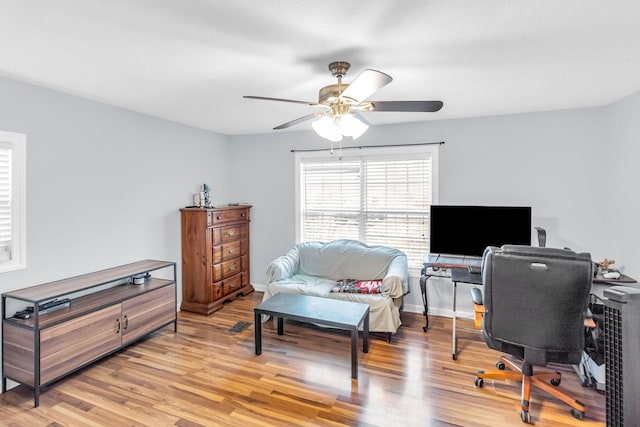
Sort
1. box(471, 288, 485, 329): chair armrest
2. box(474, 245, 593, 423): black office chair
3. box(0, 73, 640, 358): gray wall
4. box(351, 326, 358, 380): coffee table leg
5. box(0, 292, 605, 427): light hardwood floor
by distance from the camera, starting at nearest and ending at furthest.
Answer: box(474, 245, 593, 423): black office chair
box(0, 292, 605, 427): light hardwood floor
box(471, 288, 485, 329): chair armrest
box(351, 326, 358, 380): coffee table leg
box(0, 73, 640, 358): gray wall

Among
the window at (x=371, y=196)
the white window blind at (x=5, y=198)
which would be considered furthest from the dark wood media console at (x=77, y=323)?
the window at (x=371, y=196)

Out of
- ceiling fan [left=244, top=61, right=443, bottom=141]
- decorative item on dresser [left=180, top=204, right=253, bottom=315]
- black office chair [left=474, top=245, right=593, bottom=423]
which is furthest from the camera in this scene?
decorative item on dresser [left=180, top=204, right=253, bottom=315]

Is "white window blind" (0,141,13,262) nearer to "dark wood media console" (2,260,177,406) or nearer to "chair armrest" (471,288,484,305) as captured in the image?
"dark wood media console" (2,260,177,406)

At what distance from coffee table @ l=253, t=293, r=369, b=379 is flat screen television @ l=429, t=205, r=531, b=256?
1.20 metres

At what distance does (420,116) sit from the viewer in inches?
148

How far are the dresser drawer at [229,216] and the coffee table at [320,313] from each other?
1453 millimetres

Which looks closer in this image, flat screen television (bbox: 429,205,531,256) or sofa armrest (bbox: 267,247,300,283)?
flat screen television (bbox: 429,205,531,256)

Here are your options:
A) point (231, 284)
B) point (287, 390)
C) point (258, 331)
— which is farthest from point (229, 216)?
point (287, 390)

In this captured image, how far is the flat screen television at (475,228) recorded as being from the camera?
3.35 metres

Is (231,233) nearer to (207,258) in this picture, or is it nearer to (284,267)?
(207,258)

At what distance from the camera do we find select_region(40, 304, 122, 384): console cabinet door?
243 centimetres

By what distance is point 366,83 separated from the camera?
1.78 meters

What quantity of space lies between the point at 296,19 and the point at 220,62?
781mm

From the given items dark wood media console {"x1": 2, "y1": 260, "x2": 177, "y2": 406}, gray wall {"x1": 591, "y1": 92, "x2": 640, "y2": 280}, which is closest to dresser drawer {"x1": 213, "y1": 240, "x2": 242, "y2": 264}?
dark wood media console {"x1": 2, "y1": 260, "x2": 177, "y2": 406}
